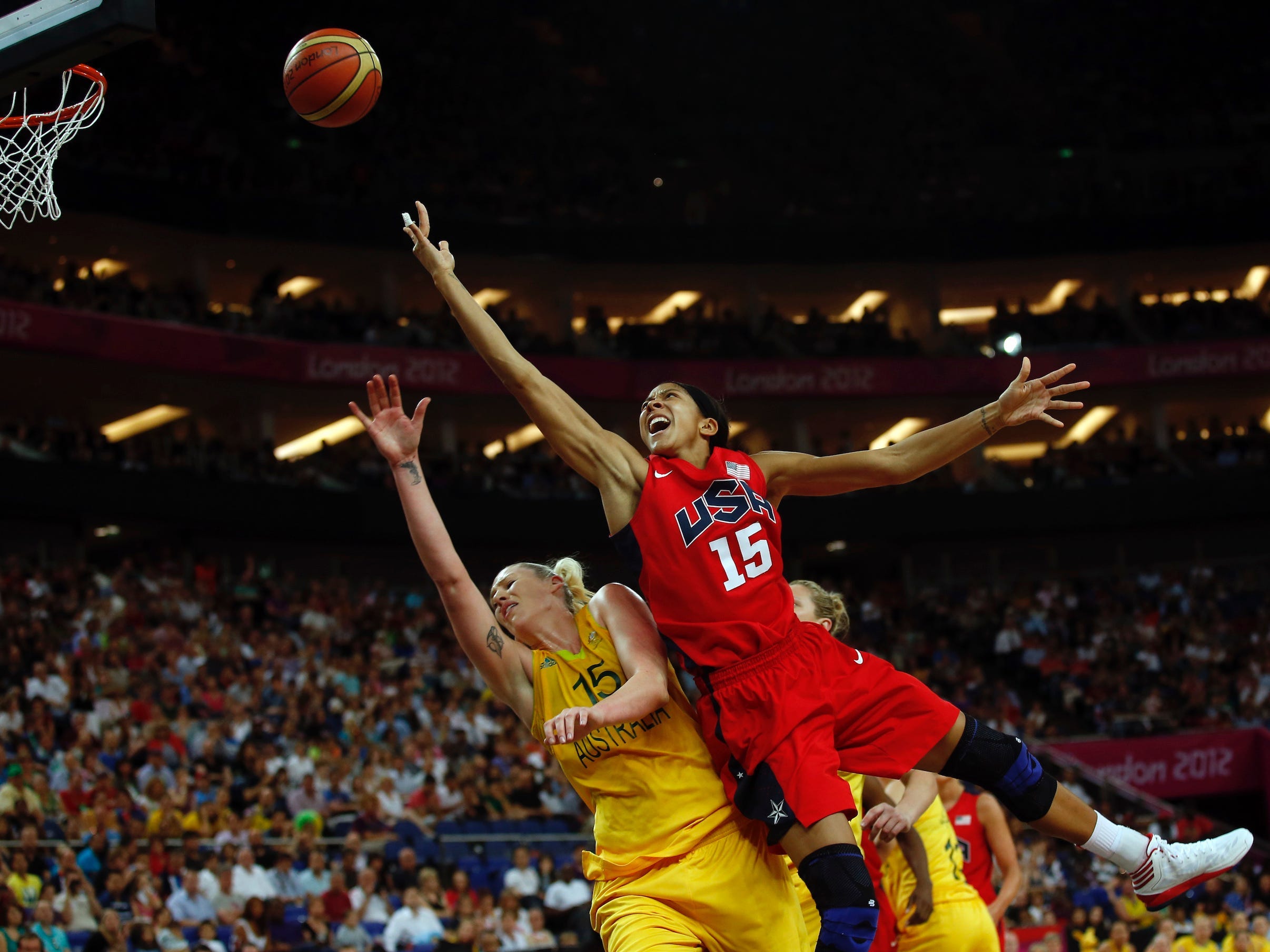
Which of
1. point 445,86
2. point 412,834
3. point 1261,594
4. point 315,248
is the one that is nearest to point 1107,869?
point 412,834

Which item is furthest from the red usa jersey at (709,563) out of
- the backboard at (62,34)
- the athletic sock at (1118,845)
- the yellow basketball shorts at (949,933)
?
the yellow basketball shorts at (949,933)

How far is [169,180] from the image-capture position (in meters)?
28.0

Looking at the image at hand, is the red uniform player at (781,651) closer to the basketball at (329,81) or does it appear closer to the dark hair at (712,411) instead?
the dark hair at (712,411)

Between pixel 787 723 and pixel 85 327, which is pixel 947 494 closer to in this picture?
pixel 85 327

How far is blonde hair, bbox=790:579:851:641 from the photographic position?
21.4 ft

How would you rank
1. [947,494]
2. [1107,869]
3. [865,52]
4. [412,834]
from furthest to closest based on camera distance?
1. [865,52]
2. [947,494]
3. [1107,869]
4. [412,834]

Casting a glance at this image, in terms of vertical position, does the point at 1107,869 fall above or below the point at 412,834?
below

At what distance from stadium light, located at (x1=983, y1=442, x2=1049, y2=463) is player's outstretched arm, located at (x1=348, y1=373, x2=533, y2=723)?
3061 centimetres

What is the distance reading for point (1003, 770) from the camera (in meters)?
4.90

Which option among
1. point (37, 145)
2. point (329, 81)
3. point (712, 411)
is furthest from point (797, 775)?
point (37, 145)

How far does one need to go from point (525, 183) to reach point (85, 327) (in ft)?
39.9

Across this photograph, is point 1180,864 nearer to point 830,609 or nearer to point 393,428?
point 830,609

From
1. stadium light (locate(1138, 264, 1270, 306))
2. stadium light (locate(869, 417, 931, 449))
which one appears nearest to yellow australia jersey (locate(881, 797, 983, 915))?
stadium light (locate(869, 417, 931, 449))

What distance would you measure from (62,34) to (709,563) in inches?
Answer: 123
